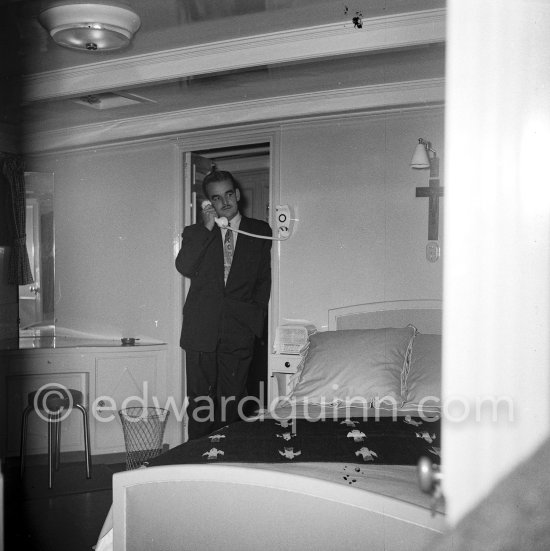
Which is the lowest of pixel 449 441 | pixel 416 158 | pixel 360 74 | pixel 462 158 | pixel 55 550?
pixel 55 550

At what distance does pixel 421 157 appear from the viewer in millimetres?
3352

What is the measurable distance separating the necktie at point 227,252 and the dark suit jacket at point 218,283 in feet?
0.08

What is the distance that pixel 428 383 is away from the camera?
2.97m

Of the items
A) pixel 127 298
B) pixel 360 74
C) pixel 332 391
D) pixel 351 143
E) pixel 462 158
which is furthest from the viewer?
pixel 127 298

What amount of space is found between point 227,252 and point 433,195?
1361mm

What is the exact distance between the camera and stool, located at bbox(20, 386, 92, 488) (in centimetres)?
374

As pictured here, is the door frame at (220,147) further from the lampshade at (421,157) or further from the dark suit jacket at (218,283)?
the lampshade at (421,157)

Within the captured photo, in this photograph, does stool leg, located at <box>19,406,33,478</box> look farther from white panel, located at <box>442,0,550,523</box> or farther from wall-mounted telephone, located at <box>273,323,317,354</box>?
white panel, located at <box>442,0,550,523</box>

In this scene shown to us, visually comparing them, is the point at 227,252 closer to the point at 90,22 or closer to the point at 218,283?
the point at 218,283

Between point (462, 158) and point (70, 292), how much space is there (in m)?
4.04

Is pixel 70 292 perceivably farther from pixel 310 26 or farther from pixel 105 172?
pixel 310 26

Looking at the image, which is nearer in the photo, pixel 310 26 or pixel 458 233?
pixel 458 233

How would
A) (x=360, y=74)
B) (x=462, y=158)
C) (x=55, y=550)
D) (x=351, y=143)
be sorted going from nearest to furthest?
(x=462, y=158), (x=55, y=550), (x=360, y=74), (x=351, y=143)

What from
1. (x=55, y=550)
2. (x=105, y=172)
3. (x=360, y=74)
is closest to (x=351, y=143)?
(x=360, y=74)
